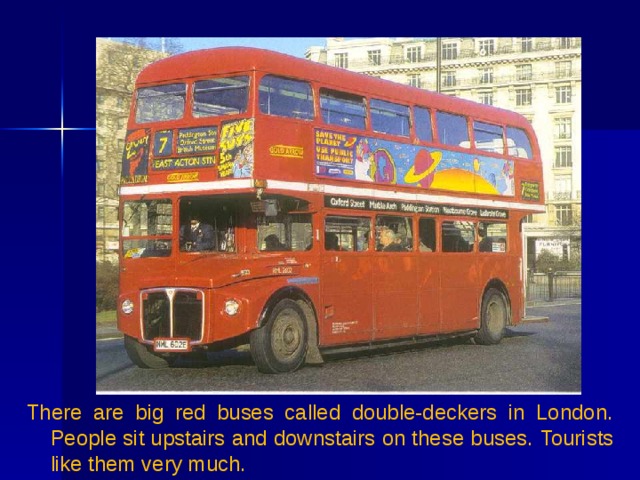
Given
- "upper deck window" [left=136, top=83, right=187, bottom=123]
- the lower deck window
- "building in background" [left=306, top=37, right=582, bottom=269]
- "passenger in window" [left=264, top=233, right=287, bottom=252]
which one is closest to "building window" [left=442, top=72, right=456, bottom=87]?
"building in background" [left=306, top=37, right=582, bottom=269]

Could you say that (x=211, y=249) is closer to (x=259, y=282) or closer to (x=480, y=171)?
(x=259, y=282)

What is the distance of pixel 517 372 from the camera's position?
14.0m

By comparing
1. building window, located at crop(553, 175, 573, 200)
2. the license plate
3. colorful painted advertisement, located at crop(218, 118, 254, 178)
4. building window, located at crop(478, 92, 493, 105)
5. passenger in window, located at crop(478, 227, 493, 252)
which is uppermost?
building window, located at crop(478, 92, 493, 105)

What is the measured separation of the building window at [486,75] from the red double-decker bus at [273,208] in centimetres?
195

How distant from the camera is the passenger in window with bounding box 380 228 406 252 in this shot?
15.1m

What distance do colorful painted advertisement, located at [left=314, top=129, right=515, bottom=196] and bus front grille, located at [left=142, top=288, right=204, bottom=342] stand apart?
2.33 meters

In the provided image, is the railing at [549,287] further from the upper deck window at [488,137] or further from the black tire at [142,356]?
the black tire at [142,356]

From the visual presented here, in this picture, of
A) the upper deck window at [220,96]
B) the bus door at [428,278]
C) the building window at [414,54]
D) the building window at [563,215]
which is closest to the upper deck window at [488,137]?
the building window at [563,215]

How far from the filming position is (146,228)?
531 inches

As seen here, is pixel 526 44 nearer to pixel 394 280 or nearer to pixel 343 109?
pixel 343 109

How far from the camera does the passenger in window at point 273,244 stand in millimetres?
13477

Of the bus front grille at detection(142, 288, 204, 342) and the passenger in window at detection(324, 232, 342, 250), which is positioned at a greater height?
the passenger in window at detection(324, 232, 342, 250)

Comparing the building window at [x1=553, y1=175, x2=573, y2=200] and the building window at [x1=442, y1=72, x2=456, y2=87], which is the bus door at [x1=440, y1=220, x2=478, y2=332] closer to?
the building window at [x1=553, y1=175, x2=573, y2=200]
